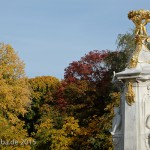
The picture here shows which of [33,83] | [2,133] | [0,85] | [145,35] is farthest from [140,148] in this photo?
[33,83]

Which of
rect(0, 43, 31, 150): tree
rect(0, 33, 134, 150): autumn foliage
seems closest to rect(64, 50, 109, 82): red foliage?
rect(0, 33, 134, 150): autumn foliage

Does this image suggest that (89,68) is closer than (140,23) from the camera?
No

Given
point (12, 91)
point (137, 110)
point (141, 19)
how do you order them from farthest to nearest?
1. point (12, 91)
2. point (141, 19)
3. point (137, 110)

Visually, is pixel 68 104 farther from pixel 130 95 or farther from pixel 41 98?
pixel 130 95

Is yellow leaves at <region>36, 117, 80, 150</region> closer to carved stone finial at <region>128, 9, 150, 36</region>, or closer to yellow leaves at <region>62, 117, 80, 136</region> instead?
yellow leaves at <region>62, 117, 80, 136</region>

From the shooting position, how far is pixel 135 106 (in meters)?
10.5

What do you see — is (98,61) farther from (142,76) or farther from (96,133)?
(142,76)

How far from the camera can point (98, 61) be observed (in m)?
34.0

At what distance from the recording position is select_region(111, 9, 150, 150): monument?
1041 cm

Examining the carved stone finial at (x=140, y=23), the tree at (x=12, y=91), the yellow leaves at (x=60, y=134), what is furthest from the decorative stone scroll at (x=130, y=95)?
the tree at (x=12, y=91)

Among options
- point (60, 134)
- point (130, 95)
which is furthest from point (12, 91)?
point (130, 95)

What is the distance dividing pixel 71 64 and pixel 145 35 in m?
24.8

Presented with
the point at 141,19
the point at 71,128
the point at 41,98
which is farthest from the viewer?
the point at 41,98

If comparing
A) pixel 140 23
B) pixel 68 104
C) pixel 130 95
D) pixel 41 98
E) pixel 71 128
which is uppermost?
pixel 41 98
